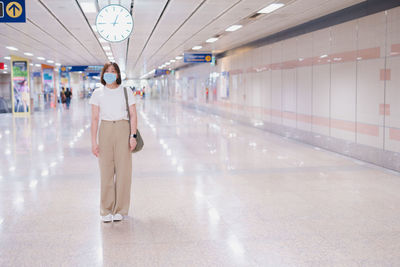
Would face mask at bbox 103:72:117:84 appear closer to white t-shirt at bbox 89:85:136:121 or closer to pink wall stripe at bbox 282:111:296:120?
white t-shirt at bbox 89:85:136:121

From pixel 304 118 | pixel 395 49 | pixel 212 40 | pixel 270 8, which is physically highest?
pixel 212 40

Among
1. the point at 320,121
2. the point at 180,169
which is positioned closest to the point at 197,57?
the point at 320,121

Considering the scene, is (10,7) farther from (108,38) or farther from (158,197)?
(158,197)

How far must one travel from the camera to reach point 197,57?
2261 cm

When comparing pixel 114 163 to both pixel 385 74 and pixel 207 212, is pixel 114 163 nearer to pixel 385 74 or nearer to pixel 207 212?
pixel 207 212

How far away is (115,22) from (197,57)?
1375 cm

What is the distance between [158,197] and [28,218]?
70.0 inches

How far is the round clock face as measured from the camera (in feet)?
29.3

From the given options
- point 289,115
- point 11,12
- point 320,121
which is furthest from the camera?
point 289,115

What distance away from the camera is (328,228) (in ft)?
16.2

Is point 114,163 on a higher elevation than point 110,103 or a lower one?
lower

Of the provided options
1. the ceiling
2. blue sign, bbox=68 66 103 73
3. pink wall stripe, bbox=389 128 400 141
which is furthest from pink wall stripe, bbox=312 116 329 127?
blue sign, bbox=68 66 103 73

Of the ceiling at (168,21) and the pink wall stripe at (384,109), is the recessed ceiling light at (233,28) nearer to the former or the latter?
the ceiling at (168,21)

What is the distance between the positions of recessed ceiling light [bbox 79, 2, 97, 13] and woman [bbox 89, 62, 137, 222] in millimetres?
5289
